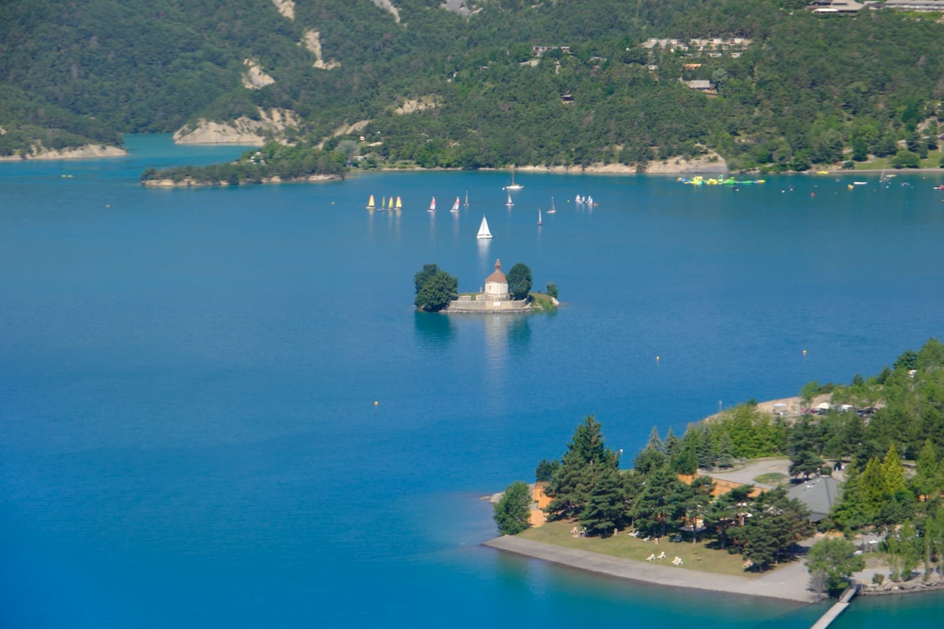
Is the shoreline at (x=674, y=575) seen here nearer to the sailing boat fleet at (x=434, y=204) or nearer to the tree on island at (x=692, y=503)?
the tree on island at (x=692, y=503)

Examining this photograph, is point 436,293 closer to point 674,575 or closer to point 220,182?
point 674,575

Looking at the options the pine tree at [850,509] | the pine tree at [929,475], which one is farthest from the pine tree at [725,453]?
the pine tree at [929,475]

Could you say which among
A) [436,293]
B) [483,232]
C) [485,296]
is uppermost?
[483,232]

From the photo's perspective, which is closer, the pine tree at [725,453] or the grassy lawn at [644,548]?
the grassy lawn at [644,548]

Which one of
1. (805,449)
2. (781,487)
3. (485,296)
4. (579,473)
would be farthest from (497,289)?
(781,487)

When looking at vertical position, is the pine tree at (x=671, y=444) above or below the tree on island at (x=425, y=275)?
below

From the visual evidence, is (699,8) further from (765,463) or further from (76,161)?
(765,463)

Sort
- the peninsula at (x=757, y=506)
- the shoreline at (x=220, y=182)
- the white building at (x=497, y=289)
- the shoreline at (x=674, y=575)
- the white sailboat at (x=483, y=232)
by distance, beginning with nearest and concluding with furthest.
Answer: the shoreline at (x=674, y=575), the peninsula at (x=757, y=506), the white building at (x=497, y=289), the white sailboat at (x=483, y=232), the shoreline at (x=220, y=182)
